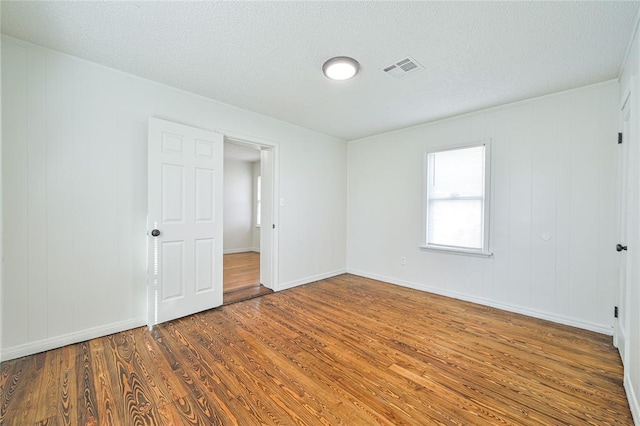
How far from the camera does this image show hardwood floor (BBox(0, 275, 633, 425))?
1.62 meters

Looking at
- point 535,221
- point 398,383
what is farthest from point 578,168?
point 398,383

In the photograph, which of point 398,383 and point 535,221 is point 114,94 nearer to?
point 398,383

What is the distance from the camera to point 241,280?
451 centimetres

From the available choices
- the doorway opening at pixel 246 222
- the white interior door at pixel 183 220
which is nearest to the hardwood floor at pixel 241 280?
the doorway opening at pixel 246 222

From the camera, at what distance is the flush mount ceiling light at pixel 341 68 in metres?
2.35

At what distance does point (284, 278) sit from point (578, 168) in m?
3.76

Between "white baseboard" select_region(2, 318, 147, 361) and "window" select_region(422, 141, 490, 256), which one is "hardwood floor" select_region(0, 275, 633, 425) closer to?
"white baseboard" select_region(2, 318, 147, 361)

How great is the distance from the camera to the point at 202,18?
1.89 metres

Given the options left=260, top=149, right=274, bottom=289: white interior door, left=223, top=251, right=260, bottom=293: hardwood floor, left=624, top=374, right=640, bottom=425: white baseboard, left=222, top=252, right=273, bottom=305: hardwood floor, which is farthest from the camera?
left=223, top=251, right=260, bottom=293: hardwood floor

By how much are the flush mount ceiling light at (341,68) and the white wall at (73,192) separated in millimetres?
1614

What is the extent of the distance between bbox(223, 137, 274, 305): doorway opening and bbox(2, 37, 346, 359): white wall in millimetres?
1096

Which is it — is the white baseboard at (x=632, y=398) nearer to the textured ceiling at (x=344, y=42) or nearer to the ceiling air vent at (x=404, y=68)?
the textured ceiling at (x=344, y=42)

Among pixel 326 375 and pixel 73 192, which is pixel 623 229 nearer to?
pixel 326 375

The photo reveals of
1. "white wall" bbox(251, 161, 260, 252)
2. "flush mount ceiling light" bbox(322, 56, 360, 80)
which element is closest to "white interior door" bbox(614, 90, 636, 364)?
"flush mount ceiling light" bbox(322, 56, 360, 80)
